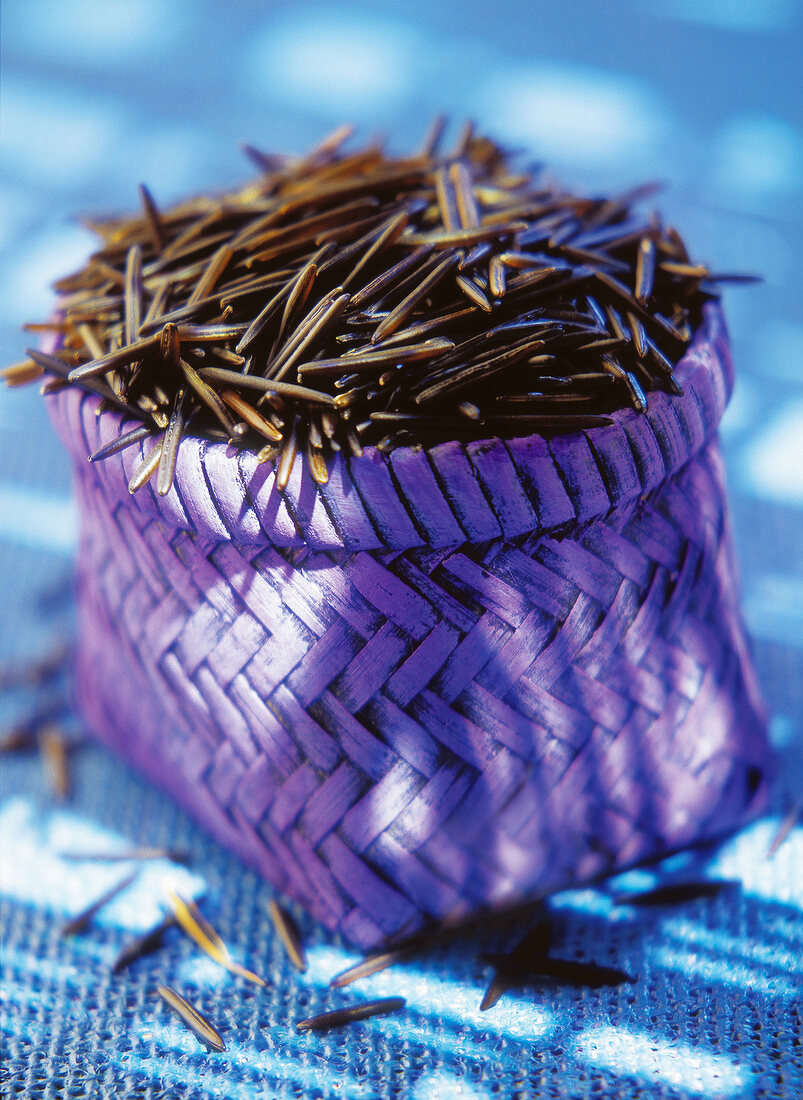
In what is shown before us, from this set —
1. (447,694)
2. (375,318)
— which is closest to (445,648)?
(447,694)

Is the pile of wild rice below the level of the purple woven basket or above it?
above

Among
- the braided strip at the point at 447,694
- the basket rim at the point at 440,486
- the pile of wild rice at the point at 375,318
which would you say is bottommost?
the braided strip at the point at 447,694

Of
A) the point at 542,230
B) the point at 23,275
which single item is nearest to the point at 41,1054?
the point at 542,230

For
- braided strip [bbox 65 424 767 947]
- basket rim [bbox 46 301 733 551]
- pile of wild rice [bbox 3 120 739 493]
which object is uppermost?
pile of wild rice [bbox 3 120 739 493]

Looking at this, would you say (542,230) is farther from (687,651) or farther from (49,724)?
(49,724)

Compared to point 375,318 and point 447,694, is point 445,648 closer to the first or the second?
point 447,694

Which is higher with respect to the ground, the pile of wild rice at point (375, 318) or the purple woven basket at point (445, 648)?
the pile of wild rice at point (375, 318)
